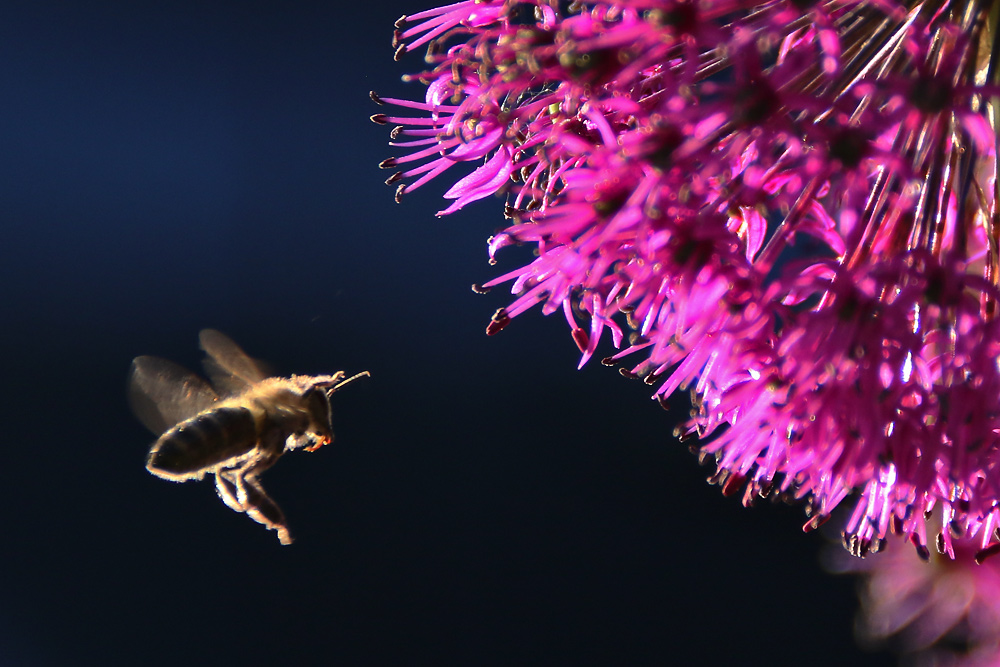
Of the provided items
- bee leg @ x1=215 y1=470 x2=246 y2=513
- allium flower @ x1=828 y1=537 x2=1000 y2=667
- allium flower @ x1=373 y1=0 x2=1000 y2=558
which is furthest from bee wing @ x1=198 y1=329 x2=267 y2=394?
allium flower @ x1=828 y1=537 x2=1000 y2=667

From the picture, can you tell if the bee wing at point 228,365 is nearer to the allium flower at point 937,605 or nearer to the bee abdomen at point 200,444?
the bee abdomen at point 200,444

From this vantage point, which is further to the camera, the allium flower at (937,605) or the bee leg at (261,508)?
the allium flower at (937,605)

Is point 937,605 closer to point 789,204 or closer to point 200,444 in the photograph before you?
point 789,204

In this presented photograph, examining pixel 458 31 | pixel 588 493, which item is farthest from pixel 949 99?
pixel 588 493

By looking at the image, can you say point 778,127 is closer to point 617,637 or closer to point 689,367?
point 689,367

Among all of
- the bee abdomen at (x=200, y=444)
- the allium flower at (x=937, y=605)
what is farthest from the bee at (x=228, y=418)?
the allium flower at (x=937, y=605)

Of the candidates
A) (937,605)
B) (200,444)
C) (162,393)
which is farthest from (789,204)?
(937,605)
